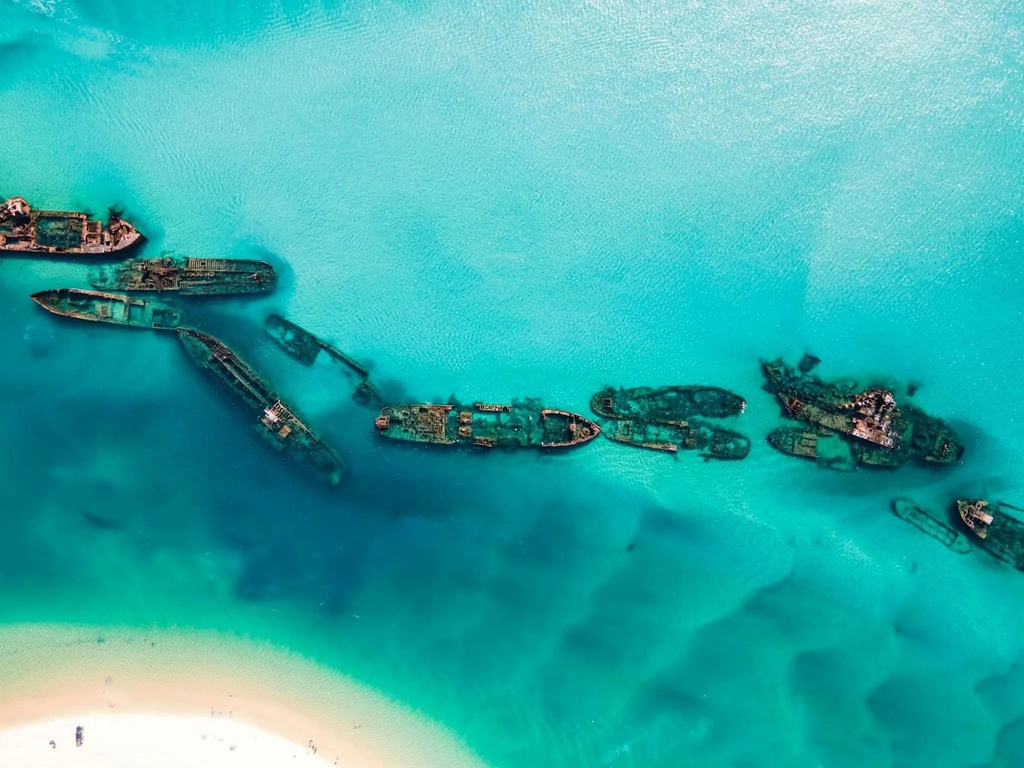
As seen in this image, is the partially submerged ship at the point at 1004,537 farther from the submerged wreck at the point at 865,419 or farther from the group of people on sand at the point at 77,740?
the group of people on sand at the point at 77,740

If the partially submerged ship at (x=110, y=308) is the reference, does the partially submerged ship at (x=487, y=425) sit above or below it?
below

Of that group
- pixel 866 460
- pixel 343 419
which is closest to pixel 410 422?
pixel 343 419

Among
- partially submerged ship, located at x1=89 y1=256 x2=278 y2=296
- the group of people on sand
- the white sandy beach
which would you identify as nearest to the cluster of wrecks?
partially submerged ship, located at x1=89 y1=256 x2=278 y2=296

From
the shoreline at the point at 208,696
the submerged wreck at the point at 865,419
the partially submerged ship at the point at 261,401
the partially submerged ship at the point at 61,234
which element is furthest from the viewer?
the shoreline at the point at 208,696

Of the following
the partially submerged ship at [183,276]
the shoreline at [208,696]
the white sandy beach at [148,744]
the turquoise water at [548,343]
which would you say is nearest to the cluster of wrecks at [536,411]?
the partially submerged ship at [183,276]

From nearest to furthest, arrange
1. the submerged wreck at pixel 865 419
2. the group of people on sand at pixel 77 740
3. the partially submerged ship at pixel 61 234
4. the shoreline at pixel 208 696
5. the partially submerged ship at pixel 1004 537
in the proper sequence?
the partially submerged ship at pixel 61 234, the group of people on sand at pixel 77 740, the submerged wreck at pixel 865 419, the shoreline at pixel 208 696, the partially submerged ship at pixel 1004 537

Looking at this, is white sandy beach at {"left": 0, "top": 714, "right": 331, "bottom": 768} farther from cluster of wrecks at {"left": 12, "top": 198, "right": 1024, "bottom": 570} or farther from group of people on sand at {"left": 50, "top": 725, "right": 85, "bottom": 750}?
cluster of wrecks at {"left": 12, "top": 198, "right": 1024, "bottom": 570}

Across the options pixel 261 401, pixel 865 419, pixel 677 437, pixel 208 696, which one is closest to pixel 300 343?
pixel 261 401

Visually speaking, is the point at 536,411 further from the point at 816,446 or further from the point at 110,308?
the point at 110,308
